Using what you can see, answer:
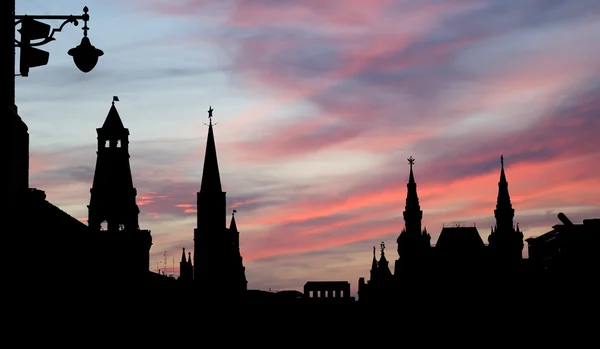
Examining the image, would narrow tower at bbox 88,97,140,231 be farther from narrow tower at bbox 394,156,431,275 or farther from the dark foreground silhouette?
narrow tower at bbox 394,156,431,275

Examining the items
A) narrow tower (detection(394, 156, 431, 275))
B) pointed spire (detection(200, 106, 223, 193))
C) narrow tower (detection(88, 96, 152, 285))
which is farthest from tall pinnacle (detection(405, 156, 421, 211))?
narrow tower (detection(88, 96, 152, 285))

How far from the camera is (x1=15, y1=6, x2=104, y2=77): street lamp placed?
18500 millimetres

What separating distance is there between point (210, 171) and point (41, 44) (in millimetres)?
112360

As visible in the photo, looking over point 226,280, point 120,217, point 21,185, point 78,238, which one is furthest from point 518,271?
point 21,185

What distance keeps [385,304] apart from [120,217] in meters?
72.8

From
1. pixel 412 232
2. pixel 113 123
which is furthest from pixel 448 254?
pixel 113 123

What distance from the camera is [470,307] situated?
5325 inches

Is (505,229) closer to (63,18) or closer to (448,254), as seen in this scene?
(448,254)

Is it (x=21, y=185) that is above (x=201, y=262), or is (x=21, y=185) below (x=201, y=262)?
below

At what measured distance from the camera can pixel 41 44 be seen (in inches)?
762

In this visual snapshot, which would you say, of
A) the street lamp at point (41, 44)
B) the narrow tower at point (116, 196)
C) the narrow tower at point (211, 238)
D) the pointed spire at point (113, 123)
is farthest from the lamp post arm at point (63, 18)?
the narrow tower at point (211, 238)

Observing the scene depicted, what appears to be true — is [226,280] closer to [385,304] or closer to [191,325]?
[385,304]

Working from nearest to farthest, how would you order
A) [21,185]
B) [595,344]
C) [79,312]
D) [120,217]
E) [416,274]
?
[21,185] → [79,312] → [120,217] → [595,344] → [416,274]

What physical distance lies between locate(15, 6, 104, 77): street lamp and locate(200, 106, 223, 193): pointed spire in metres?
110
